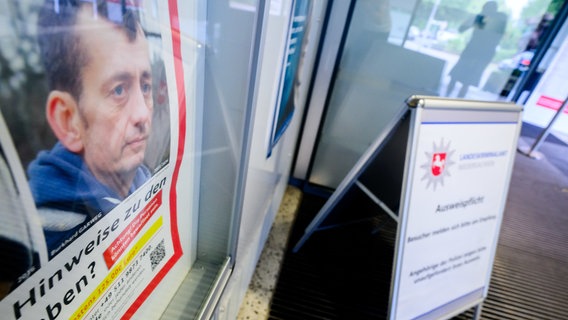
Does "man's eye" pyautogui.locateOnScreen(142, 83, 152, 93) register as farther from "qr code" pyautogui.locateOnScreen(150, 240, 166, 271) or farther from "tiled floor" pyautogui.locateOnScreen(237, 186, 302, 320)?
"tiled floor" pyautogui.locateOnScreen(237, 186, 302, 320)

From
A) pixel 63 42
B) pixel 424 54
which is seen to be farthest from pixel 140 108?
pixel 424 54

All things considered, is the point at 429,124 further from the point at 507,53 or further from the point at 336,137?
the point at 507,53

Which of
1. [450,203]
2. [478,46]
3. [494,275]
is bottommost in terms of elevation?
[494,275]

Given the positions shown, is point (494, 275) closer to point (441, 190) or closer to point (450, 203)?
point (450, 203)

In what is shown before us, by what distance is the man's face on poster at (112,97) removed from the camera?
298 millimetres

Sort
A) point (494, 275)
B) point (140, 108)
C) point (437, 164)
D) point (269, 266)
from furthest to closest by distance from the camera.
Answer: point (494, 275)
point (269, 266)
point (437, 164)
point (140, 108)

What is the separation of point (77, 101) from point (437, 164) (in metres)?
1.25

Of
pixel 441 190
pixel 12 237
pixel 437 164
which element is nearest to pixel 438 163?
pixel 437 164

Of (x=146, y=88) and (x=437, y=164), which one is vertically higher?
(x=146, y=88)

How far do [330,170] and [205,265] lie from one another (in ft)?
5.85

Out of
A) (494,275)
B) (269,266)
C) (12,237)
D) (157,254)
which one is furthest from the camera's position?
(494,275)

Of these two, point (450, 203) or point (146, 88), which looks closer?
point (146, 88)

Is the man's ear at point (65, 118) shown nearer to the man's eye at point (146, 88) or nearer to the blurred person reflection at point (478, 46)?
the man's eye at point (146, 88)

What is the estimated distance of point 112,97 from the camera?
13.2 inches
